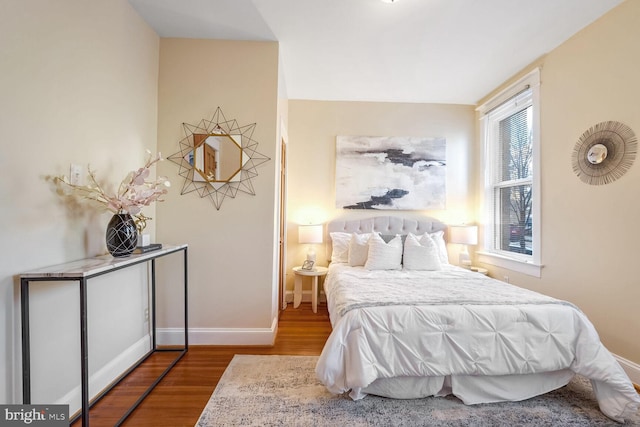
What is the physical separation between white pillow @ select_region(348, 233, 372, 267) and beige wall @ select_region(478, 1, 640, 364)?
5.72ft

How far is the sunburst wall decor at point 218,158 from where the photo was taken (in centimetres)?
245

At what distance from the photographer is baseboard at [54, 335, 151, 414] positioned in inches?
61.9

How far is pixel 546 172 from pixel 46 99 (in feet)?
12.7

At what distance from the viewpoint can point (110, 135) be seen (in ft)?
6.17

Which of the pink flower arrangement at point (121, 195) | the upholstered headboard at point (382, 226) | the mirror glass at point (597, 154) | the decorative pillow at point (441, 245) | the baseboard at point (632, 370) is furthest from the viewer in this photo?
the upholstered headboard at point (382, 226)

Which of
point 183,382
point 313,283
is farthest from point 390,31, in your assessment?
point 183,382

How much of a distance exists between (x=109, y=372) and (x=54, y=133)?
1558mm

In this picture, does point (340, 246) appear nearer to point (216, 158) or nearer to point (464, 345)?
point (216, 158)

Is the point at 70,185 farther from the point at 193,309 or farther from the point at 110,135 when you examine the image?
the point at 193,309

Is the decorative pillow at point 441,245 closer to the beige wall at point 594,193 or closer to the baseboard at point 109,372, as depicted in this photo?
the beige wall at point 594,193

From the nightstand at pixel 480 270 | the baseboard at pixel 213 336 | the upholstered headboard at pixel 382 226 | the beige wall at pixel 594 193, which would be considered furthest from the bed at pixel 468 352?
the upholstered headboard at pixel 382 226

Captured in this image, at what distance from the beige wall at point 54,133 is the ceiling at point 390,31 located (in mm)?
637

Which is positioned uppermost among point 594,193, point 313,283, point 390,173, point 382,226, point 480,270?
point 390,173

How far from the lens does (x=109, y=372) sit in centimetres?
187
